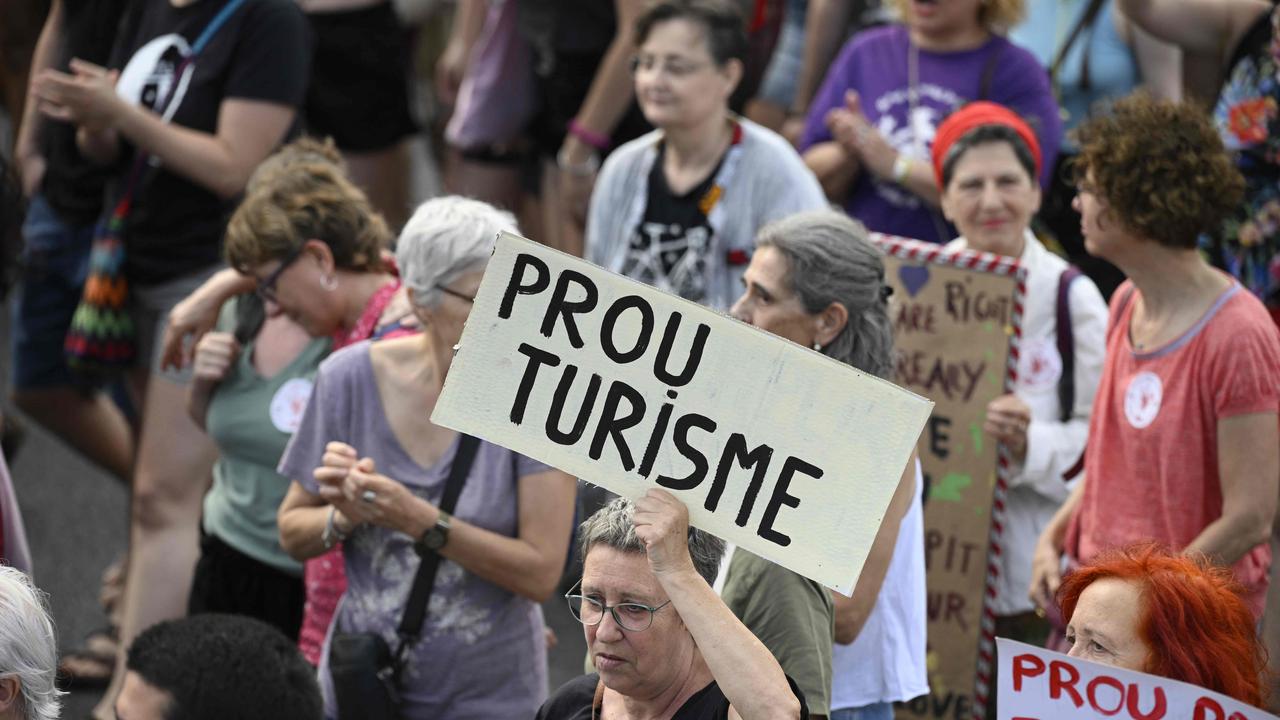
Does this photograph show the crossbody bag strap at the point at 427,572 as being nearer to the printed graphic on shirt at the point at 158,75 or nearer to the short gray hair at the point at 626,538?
the short gray hair at the point at 626,538

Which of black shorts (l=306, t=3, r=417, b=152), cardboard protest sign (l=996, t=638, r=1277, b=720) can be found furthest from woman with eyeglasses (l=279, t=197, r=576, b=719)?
black shorts (l=306, t=3, r=417, b=152)

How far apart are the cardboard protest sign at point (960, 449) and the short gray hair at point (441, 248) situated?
1322mm

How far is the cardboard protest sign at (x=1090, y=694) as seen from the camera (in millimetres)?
2699

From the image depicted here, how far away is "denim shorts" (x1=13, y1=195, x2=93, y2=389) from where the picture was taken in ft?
19.0

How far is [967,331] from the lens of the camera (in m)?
4.61

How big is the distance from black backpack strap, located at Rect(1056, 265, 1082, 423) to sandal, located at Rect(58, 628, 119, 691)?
3.11 metres

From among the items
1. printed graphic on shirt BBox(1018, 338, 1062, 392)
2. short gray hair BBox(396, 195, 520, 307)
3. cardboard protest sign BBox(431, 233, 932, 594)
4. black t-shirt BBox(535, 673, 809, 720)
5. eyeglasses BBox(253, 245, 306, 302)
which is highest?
printed graphic on shirt BBox(1018, 338, 1062, 392)

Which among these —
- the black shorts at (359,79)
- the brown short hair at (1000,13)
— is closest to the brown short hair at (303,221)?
the brown short hair at (1000,13)

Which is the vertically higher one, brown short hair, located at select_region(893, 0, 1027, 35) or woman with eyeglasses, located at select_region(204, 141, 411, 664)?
brown short hair, located at select_region(893, 0, 1027, 35)

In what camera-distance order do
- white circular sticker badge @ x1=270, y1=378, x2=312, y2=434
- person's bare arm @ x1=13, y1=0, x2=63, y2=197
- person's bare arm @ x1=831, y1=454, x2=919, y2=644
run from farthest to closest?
person's bare arm @ x1=13, y1=0, x2=63, y2=197, white circular sticker badge @ x1=270, y1=378, x2=312, y2=434, person's bare arm @ x1=831, y1=454, x2=919, y2=644

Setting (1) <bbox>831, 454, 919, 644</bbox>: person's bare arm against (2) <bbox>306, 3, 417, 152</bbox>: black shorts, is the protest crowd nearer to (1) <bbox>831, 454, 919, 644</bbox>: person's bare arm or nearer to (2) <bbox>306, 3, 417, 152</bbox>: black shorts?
(1) <bbox>831, 454, 919, 644</bbox>: person's bare arm

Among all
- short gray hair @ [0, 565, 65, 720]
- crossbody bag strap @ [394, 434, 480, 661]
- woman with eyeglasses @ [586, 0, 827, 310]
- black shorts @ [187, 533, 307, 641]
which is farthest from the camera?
woman with eyeglasses @ [586, 0, 827, 310]

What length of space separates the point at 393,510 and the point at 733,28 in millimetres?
2623

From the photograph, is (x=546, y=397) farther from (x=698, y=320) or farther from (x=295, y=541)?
(x=295, y=541)
